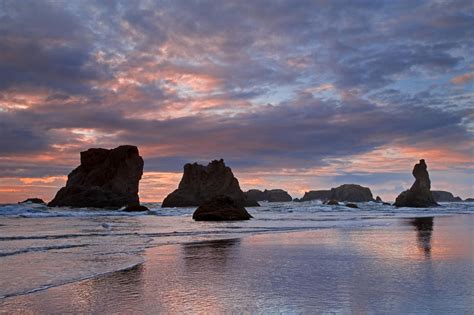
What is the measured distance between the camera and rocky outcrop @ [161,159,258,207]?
4909 inches

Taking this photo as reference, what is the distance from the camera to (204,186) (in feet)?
422

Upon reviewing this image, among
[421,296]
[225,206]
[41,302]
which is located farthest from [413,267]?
[225,206]

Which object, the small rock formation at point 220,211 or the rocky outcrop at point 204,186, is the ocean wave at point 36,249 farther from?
the rocky outcrop at point 204,186

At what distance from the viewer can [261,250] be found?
1492cm

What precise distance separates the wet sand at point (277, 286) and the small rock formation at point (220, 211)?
2474 centimetres

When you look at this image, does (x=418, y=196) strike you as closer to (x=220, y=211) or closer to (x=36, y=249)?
(x=220, y=211)

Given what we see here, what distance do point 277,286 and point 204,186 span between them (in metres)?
121

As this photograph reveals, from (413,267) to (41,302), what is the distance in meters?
8.37

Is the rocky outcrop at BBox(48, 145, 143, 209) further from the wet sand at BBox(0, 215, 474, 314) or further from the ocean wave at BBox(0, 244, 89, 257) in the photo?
the wet sand at BBox(0, 215, 474, 314)

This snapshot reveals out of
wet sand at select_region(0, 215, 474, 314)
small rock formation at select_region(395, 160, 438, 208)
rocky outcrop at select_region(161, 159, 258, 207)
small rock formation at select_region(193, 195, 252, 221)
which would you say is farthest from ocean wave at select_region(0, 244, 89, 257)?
rocky outcrop at select_region(161, 159, 258, 207)

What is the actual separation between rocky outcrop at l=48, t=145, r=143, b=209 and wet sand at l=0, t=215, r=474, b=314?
3218 inches

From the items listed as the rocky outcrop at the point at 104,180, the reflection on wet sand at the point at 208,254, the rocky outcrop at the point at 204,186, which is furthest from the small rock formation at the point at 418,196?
the reflection on wet sand at the point at 208,254

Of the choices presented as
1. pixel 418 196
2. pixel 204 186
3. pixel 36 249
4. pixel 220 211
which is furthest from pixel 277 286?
pixel 204 186

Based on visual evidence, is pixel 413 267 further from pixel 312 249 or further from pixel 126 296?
pixel 126 296
